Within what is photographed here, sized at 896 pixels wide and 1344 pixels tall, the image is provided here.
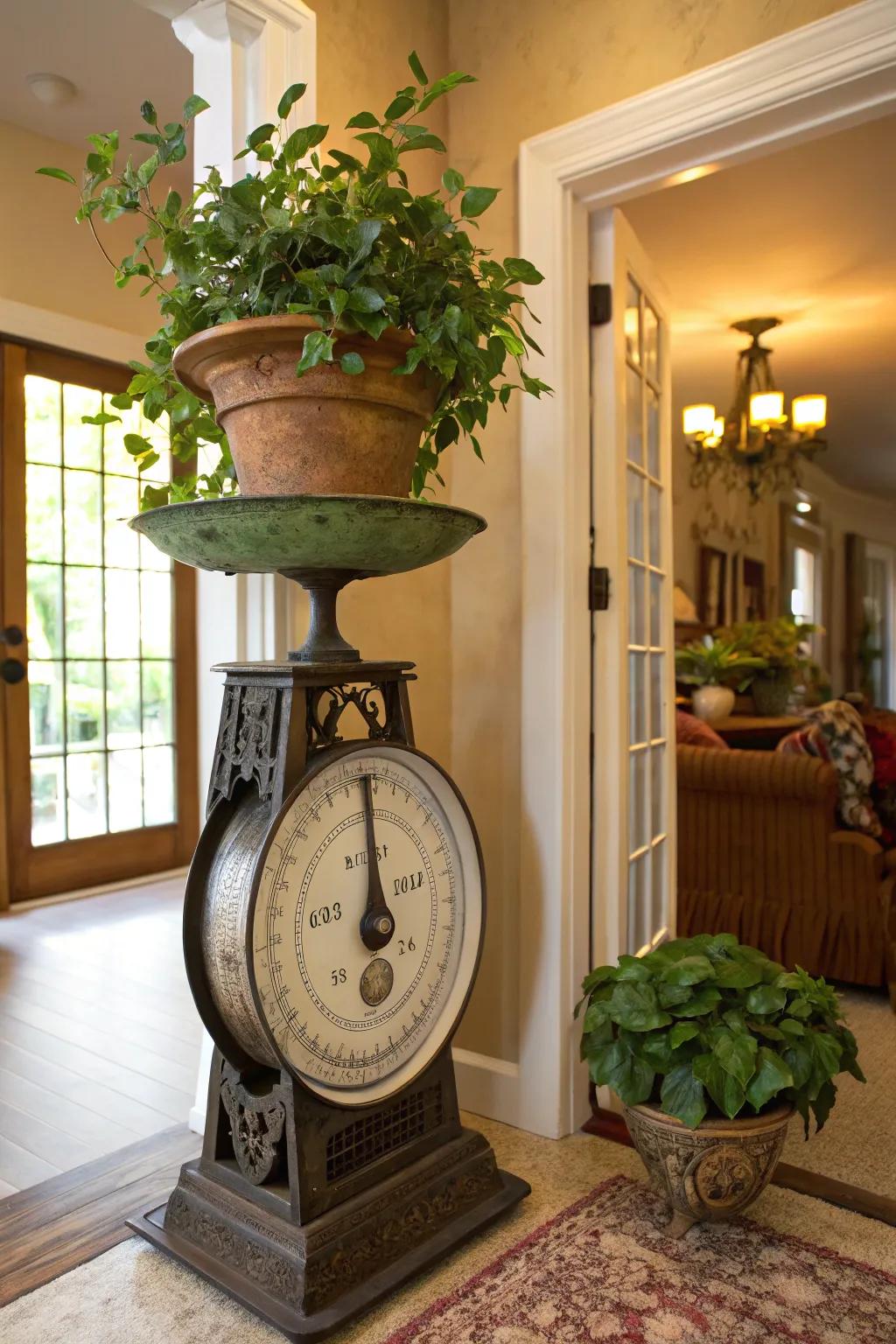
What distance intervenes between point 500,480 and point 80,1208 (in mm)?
1633

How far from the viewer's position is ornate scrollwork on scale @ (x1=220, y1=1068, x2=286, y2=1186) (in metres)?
1.51

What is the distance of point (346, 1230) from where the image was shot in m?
1.51

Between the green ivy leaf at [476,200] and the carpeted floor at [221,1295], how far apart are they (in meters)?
1.61

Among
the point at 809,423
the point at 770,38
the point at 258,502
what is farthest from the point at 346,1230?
the point at 809,423

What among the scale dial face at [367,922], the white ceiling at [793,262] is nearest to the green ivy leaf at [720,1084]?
the scale dial face at [367,922]

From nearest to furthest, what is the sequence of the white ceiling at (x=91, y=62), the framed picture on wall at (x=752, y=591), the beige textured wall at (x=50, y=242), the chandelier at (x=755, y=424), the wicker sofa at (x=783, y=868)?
the wicker sofa at (x=783, y=868), the white ceiling at (x=91, y=62), the beige textured wall at (x=50, y=242), the chandelier at (x=755, y=424), the framed picture on wall at (x=752, y=591)

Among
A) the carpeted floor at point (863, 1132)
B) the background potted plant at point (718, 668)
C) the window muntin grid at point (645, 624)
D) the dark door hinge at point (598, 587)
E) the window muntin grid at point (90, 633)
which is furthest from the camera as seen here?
the background potted plant at point (718, 668)

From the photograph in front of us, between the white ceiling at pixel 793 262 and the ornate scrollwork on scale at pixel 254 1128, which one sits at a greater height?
the white ceiling at pixel 793 262

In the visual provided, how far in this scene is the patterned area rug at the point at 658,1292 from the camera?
4.84 feet

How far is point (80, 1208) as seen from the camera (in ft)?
5.91

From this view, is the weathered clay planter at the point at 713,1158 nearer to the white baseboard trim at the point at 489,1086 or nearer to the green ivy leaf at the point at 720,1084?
the green ivy leaf at the point at 720,1084

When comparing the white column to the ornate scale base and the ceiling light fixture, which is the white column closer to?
the ornate scale base

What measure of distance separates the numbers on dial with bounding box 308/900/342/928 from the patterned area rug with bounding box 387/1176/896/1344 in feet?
1.98

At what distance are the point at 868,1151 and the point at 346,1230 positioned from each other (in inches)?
46.2
